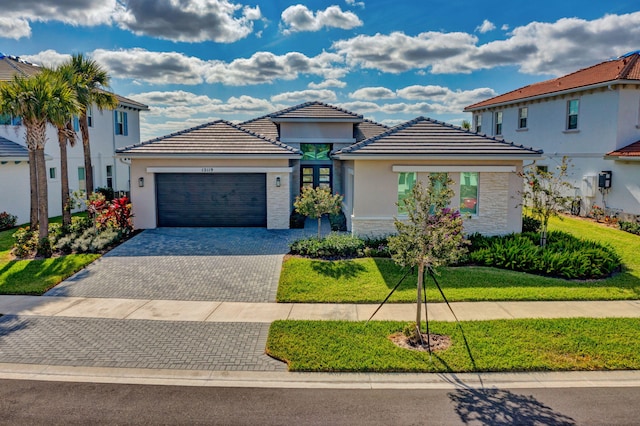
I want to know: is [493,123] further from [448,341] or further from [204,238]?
[448,341]

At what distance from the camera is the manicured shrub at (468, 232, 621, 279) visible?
13266mm

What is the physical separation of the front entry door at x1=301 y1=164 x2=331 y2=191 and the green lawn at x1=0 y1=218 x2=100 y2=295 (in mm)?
11852

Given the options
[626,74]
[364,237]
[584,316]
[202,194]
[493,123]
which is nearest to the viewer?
[584,316]

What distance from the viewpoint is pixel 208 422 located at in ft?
21.1

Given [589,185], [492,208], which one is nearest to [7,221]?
[492,208]

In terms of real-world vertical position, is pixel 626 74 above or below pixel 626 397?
above

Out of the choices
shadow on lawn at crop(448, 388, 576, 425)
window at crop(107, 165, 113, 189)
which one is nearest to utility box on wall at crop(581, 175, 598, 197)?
shadow on lawn at crop(448, 388, 576, 425)

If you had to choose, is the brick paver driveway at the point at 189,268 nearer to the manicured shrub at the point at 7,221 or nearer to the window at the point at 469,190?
the window at the point at 469,190

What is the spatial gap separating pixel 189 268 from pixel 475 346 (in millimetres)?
8710

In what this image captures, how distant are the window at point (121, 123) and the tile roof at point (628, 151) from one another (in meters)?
27.4

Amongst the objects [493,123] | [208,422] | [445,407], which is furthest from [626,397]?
[493,123]

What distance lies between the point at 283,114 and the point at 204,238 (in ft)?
29.8

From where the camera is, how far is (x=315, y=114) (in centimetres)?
2394

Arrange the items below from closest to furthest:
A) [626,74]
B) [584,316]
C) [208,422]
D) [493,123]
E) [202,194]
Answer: [208,422]
[584,316]
[202,194]
[626,74]
[493,123]
